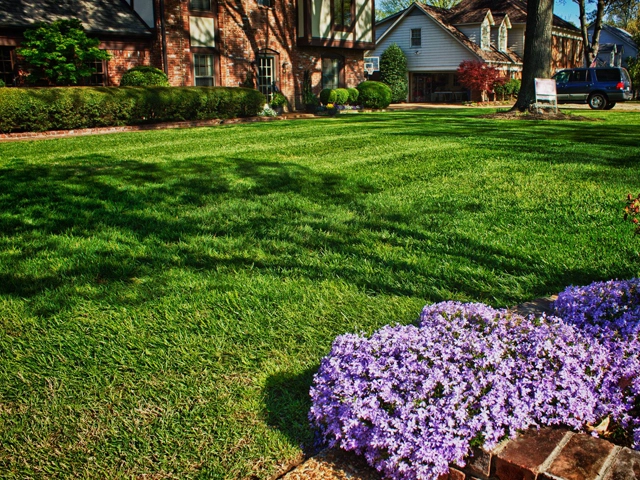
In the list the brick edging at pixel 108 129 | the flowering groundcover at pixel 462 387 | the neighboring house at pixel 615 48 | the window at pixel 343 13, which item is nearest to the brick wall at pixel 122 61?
the brick edging at pixel 108 129

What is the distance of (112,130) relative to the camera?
15906mm

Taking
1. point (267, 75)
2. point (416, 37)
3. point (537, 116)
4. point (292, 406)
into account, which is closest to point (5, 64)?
point (267, 75)

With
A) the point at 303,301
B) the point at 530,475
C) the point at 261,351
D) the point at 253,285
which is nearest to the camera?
the point at 530,475

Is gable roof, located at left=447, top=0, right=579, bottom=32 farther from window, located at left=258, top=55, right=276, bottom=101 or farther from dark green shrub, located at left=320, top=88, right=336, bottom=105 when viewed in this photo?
window, located at left=258, top=55, right=276, bottom=101

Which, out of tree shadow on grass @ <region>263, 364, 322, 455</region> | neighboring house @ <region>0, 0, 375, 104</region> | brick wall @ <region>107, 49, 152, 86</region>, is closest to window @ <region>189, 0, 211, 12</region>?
neighboring house @ <region>0, 0, 375, 104</region>

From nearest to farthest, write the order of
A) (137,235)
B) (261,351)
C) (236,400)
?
(236,400) → (261,351) → (137,235)

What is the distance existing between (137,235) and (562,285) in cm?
339

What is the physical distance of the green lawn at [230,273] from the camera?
261 cm

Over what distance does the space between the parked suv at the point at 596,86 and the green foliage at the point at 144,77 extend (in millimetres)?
18652

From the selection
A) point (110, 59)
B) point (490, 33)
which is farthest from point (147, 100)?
point (490, 33)

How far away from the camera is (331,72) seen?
90.0 ft

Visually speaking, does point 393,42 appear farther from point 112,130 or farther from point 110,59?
point 112,130

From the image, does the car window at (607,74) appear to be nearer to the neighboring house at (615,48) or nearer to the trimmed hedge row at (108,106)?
the trimmed hedge row at (108,106)

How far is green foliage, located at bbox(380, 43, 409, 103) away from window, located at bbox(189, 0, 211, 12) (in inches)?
604
